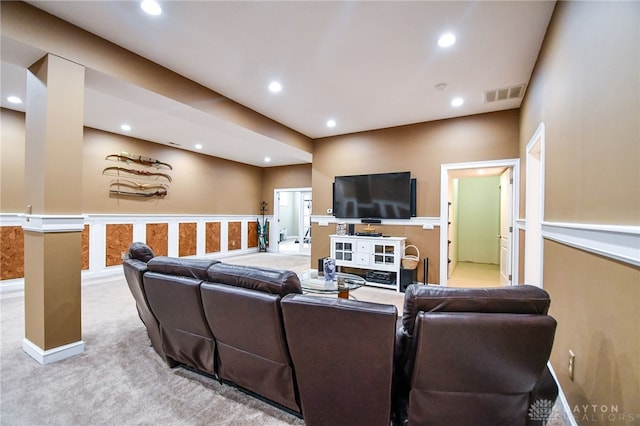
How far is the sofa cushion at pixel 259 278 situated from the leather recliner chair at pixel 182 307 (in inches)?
6.0

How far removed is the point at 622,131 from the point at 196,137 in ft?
19.4

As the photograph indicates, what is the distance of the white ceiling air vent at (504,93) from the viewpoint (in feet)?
11.1

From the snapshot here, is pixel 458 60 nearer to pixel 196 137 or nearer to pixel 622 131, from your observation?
pixel 622 131

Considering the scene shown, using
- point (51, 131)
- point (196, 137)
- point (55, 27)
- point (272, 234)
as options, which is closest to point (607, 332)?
point (51, 131)

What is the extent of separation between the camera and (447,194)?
4.48 meters

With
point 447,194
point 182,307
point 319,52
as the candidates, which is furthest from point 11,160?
point 447,194

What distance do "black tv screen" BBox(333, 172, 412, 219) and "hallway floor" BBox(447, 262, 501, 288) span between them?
1.64 meters

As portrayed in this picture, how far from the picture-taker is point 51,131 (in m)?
2.19

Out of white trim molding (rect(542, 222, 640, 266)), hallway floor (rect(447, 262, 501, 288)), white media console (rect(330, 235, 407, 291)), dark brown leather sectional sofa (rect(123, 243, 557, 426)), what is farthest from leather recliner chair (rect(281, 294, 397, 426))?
hallway floor (rect(447, 262, 501, 288))

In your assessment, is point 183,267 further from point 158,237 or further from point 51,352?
point 158,237

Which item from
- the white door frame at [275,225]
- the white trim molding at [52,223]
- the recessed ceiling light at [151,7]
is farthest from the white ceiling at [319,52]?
the white door frame at [275,225]

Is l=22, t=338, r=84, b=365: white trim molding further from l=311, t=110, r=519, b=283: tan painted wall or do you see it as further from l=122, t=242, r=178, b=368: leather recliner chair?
l=311, t=110, r=519, b=283: tan painted wall

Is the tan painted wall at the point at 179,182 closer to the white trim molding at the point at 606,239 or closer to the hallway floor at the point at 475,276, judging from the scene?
the hallway floor at the point at 475,276

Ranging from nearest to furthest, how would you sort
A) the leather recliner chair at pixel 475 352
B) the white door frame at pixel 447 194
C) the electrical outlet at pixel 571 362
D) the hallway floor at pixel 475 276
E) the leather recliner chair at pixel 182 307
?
1. the leather recliner chair at pixel 475 352
2. the electrical outlet at pixel 571 362
3. the leather recliner chair at pixel 182 307
4. the white door frame at pixel 447 194
5. the hallway floor at pixel 475 276
